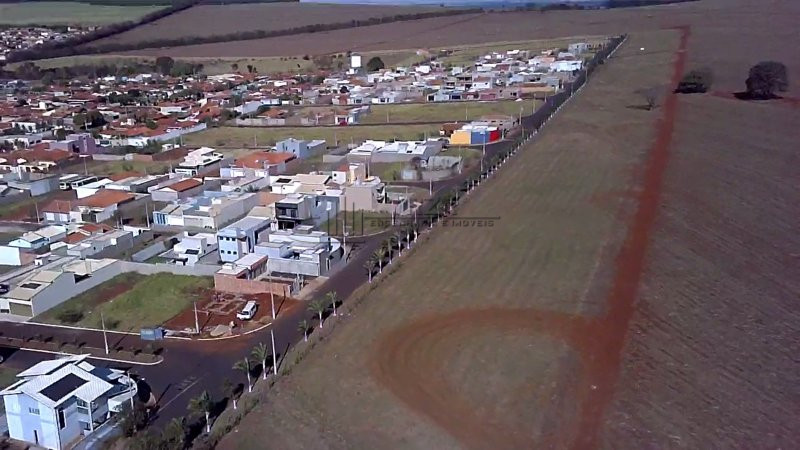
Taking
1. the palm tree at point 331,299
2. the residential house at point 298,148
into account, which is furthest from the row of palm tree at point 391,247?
the residential house at point 298,148

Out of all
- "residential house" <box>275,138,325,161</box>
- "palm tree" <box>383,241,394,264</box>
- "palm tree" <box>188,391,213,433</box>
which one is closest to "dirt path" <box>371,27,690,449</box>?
"palm tree" <box>188,391,213,433</box>

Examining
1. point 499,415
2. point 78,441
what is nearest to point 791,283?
point 499,415

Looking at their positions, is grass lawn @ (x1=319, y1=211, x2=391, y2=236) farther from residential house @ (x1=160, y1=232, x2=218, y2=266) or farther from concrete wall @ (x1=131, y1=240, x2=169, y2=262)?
concrete wall @ (x1=131, y1=240, x2=169, y2=262)

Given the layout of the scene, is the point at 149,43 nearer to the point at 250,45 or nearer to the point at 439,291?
the point at 250,45

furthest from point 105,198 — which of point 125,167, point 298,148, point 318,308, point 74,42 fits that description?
point 74,42

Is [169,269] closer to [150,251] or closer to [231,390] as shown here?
[150,251]

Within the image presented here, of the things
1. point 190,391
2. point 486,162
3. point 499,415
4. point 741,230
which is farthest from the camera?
point 486,162
